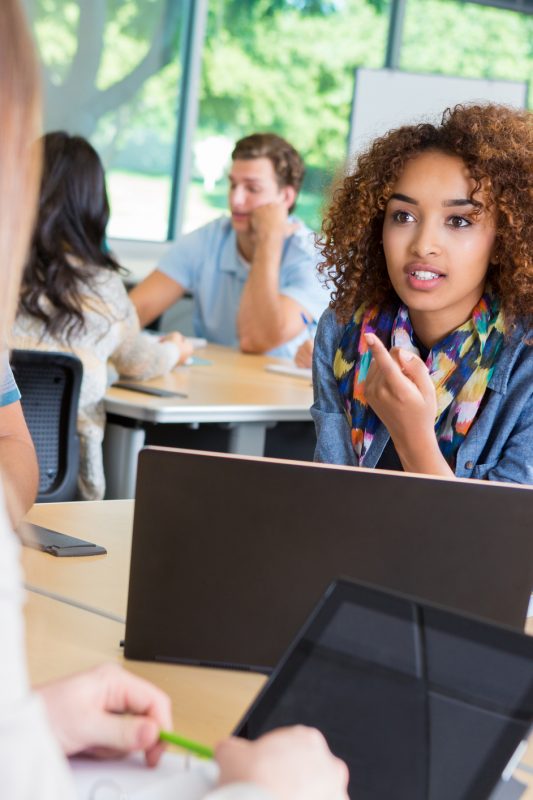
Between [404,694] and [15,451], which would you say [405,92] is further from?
[404,694]

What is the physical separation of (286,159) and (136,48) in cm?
280

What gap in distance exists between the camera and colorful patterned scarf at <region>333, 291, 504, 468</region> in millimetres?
1794

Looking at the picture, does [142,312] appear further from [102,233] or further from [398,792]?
[398,792]

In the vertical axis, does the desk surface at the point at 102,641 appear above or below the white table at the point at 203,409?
above

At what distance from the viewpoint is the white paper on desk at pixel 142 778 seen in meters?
0.82

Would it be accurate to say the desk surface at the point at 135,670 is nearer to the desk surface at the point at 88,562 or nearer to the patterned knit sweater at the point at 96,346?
the desk surface at the point at 88,562

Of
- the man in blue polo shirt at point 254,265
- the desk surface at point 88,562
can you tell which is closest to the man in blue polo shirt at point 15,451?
the desk surface at point 88,562

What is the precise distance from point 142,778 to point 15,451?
2.78 ft

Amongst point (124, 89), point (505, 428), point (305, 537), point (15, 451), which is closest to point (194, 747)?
point (305, 537)

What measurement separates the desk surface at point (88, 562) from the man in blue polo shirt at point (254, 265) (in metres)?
2.14

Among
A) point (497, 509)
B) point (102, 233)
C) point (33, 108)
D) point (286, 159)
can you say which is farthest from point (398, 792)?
point (286, 159)

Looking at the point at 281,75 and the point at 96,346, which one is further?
the point at 281,75

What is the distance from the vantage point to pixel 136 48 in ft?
21.1

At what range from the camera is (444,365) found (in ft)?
6.05
